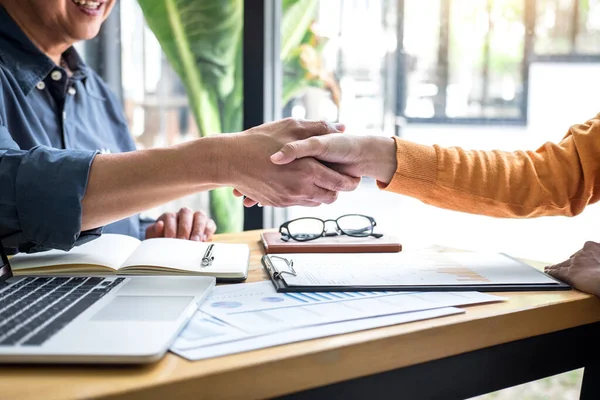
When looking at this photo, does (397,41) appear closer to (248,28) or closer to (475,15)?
(475,15)

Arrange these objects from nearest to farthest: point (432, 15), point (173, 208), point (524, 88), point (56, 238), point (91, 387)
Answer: point (91, 387) → point (56, 238) → point (524, 88) → point (432, 15) → point (173, 208)

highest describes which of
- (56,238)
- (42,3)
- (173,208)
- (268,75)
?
(42,3)

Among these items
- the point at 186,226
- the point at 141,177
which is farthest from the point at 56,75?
the point at 141,177

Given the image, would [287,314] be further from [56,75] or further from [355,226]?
[56,75]

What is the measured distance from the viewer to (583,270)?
3.16ft

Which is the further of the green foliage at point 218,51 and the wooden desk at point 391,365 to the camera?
the green foliage at point 218,51

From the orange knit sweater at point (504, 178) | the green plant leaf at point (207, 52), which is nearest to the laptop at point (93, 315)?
the orange knit sweater at point (504, 178)

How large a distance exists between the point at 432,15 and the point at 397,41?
0.13m

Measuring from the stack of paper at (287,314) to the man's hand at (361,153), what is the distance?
345 millimetres

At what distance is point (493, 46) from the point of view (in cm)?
180

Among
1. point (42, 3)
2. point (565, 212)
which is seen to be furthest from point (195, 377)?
point (42, 3)

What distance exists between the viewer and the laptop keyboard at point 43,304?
0.65 meters

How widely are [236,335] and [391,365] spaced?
0.62 feet

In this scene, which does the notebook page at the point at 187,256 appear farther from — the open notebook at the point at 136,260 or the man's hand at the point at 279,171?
the man's hand at the point at 279,171
